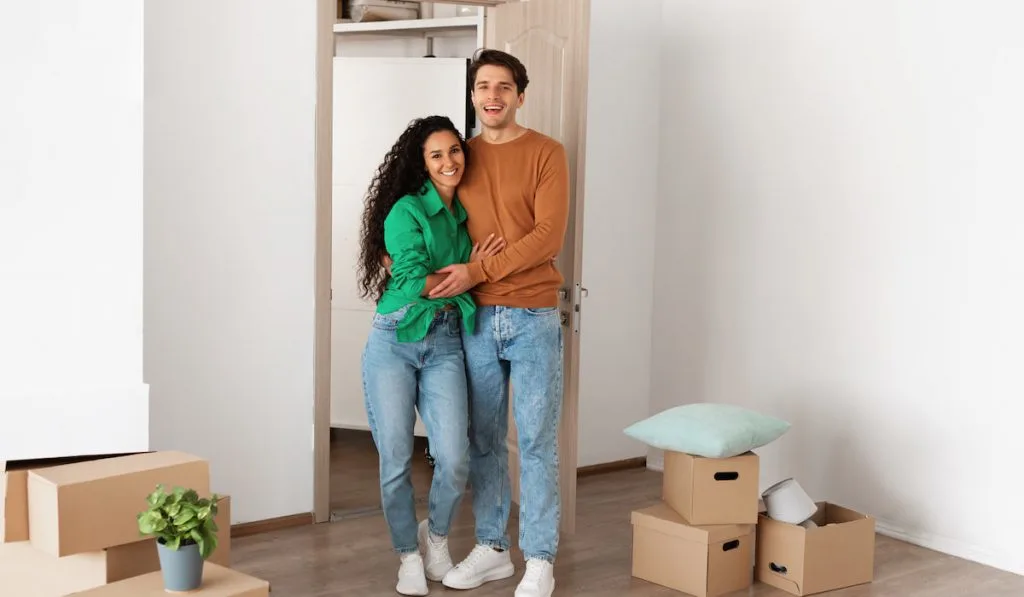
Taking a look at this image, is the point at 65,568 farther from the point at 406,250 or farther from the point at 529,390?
the point at 529,390

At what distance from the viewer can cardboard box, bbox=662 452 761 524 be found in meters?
3.38

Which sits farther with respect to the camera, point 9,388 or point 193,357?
point 193,357

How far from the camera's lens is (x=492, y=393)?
11.0ft

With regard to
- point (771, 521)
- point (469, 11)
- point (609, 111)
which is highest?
point (469, 11)

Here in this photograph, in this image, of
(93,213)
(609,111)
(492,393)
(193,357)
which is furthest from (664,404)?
(93,213)

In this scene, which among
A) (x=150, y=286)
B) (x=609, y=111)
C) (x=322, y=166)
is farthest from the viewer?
(x=609, y=111)

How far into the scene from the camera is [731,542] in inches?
135

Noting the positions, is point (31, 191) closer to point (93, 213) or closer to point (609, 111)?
point (93, 213)

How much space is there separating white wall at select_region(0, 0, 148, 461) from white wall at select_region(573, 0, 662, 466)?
9.53ft

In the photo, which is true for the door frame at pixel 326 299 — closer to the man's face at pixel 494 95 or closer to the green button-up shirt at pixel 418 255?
the man's face at pixel 494 95

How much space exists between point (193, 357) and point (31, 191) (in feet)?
5.81

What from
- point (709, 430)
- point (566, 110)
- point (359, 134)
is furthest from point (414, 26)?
point (709, 430)

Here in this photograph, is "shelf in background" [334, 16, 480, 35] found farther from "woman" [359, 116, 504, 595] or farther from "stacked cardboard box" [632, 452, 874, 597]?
"stacked cardboard box" [632, 452, 874, 597]

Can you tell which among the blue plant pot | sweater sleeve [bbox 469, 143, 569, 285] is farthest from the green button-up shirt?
the blue plant pot
